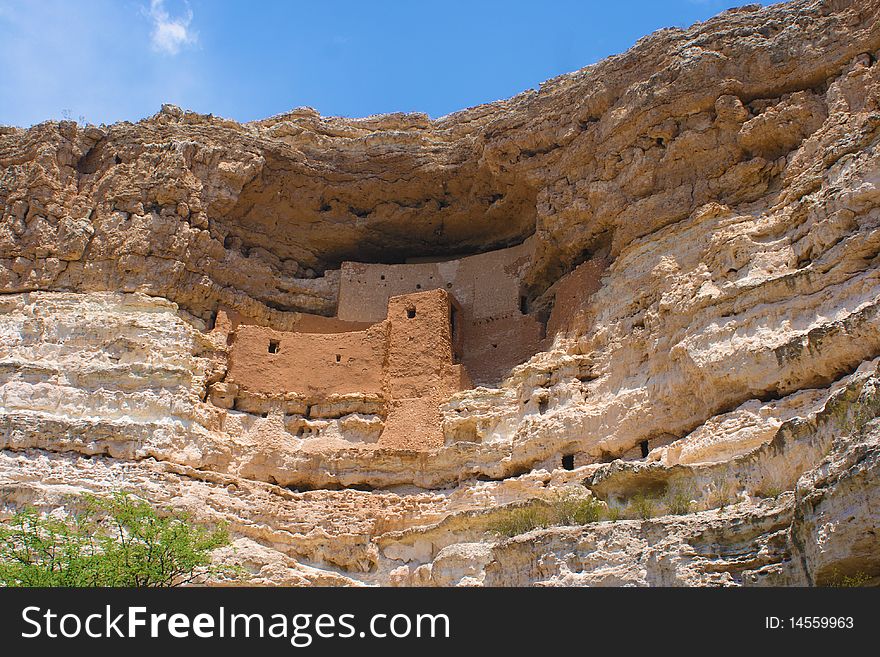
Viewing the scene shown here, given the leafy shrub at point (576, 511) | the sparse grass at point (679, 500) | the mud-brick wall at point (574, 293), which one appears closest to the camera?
the sparse grass at point (679, 500)

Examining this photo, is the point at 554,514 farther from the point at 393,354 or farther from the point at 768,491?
the point at 393,354

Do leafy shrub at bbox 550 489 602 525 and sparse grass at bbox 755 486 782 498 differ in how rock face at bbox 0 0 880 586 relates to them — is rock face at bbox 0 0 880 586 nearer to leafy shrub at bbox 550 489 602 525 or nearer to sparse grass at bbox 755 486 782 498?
sparse grass at bbox 755 486 782 498

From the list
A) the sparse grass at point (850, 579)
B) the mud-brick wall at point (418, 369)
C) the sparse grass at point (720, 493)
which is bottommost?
the sparse grass at point (850, 579)

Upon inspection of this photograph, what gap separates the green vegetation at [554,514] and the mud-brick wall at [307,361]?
5200 mm

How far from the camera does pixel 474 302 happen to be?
2136 centimetres

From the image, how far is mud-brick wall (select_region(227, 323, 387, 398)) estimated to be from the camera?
19.5m

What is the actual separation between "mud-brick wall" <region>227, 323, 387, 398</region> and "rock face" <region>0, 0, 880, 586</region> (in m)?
0.09

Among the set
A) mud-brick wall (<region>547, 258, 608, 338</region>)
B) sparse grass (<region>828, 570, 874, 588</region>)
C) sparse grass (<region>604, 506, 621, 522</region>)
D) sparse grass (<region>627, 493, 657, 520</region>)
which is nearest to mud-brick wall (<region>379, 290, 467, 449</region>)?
mud-brick wall (<region>547, 258, 608, 338</region>)

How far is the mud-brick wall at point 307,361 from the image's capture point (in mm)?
19469

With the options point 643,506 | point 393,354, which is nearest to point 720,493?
point 643,506

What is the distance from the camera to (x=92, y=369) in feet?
59.7

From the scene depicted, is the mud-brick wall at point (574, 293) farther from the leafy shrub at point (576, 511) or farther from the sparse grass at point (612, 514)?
the sparse grass at point (612, 514)

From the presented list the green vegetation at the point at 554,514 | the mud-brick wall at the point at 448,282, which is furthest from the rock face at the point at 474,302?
the green vegetation at the point at 554,514

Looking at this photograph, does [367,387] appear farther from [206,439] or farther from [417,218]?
[417,218]
